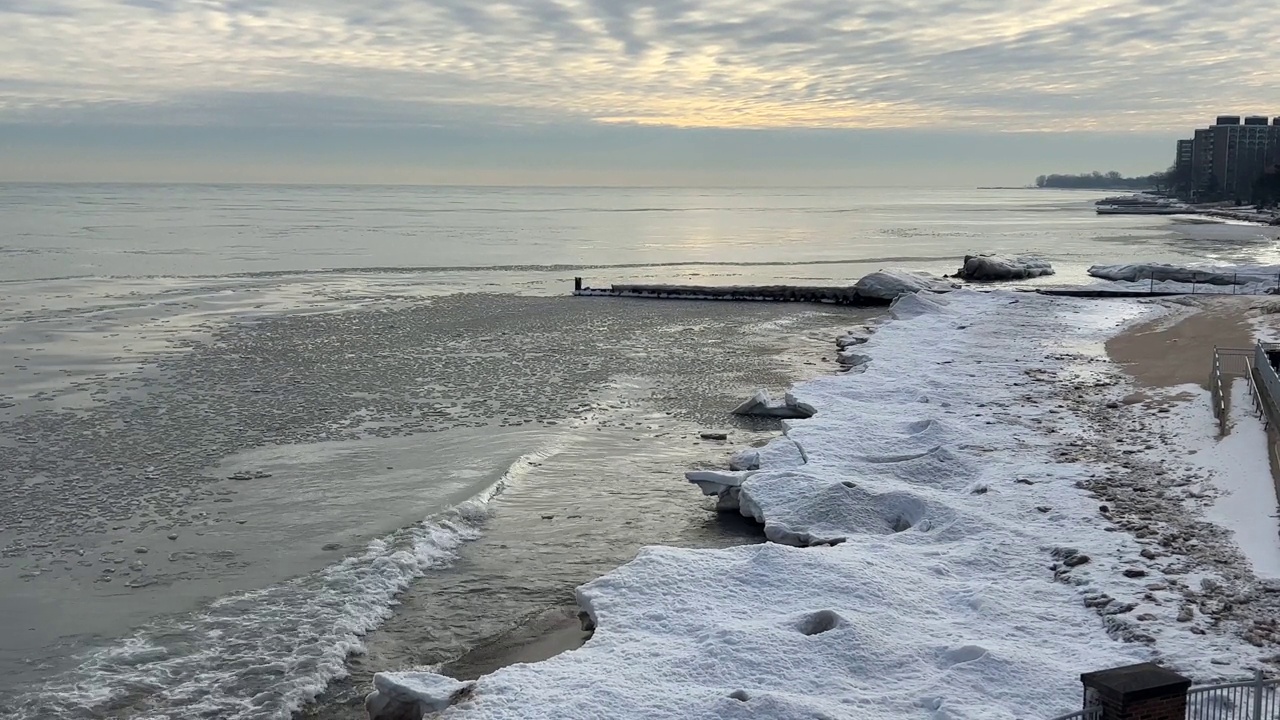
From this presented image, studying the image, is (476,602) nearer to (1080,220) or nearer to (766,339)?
(766,339)

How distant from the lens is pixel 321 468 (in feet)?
67.5

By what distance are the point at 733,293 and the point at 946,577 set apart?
4165 cm

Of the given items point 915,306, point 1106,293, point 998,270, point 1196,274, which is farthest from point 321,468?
point 998,270

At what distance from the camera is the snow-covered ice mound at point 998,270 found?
204 feet

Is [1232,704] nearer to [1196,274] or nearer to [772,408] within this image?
[772,408]

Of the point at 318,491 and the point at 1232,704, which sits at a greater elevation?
the point at 1232,704

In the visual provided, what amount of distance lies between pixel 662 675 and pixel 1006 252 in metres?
85.8

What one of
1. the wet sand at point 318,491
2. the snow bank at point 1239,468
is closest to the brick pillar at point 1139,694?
the snow bank at point 1239,468

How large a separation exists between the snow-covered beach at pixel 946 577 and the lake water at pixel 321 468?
1.86 metres

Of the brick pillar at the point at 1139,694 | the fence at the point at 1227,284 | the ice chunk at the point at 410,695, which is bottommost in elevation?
the ice chunk at the point at 410,695

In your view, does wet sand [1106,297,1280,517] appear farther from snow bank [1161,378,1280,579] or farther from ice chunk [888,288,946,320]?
ice chunk [888,288,946,320]

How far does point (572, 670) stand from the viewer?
442 inches

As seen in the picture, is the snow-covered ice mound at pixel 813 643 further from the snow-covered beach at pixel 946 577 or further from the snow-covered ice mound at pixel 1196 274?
the snow-covered ice mound at pixel 1196 274

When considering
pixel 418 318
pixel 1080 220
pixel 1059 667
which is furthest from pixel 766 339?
pixel 1080 220
